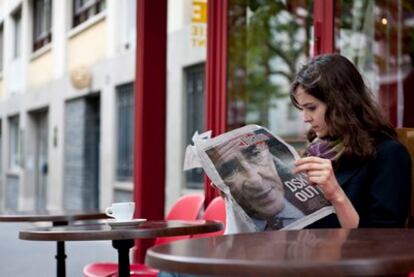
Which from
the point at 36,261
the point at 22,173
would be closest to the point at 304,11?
the point at 36,261

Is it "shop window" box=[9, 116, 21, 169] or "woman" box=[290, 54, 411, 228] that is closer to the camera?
"woman" box=[290, 54, 411, 228]

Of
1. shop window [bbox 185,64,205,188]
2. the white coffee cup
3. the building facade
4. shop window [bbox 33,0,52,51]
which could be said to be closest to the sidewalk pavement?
shop window [bbox 185,64,205,188]

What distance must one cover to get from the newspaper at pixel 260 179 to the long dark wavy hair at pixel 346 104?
9.5 inches

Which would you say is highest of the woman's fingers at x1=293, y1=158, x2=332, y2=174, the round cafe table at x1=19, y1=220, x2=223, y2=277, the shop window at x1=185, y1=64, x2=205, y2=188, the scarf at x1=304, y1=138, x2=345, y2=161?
the shop window at x1=185, y1=64, x2=205, y2=188

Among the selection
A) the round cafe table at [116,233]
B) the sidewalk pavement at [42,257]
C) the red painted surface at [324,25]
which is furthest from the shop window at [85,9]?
the round cafe table at [116,233]

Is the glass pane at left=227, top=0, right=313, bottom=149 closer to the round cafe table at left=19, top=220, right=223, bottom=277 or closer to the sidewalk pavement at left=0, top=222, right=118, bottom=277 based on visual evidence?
the round cafe table at left=19, top=220, right=223, bottom=277

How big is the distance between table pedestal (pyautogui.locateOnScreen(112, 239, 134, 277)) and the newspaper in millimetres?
554

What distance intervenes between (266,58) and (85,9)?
245 inches

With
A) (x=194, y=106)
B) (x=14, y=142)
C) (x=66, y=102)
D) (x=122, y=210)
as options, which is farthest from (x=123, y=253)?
(x=14, y=142)

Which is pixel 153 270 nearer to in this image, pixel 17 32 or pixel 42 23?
pixel 42 23

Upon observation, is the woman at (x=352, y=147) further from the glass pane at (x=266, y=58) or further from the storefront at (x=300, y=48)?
the glass pane at (x=266, y=58)

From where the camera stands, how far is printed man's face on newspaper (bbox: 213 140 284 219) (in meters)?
1.97

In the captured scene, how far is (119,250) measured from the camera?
2412 mm

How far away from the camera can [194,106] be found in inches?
305
